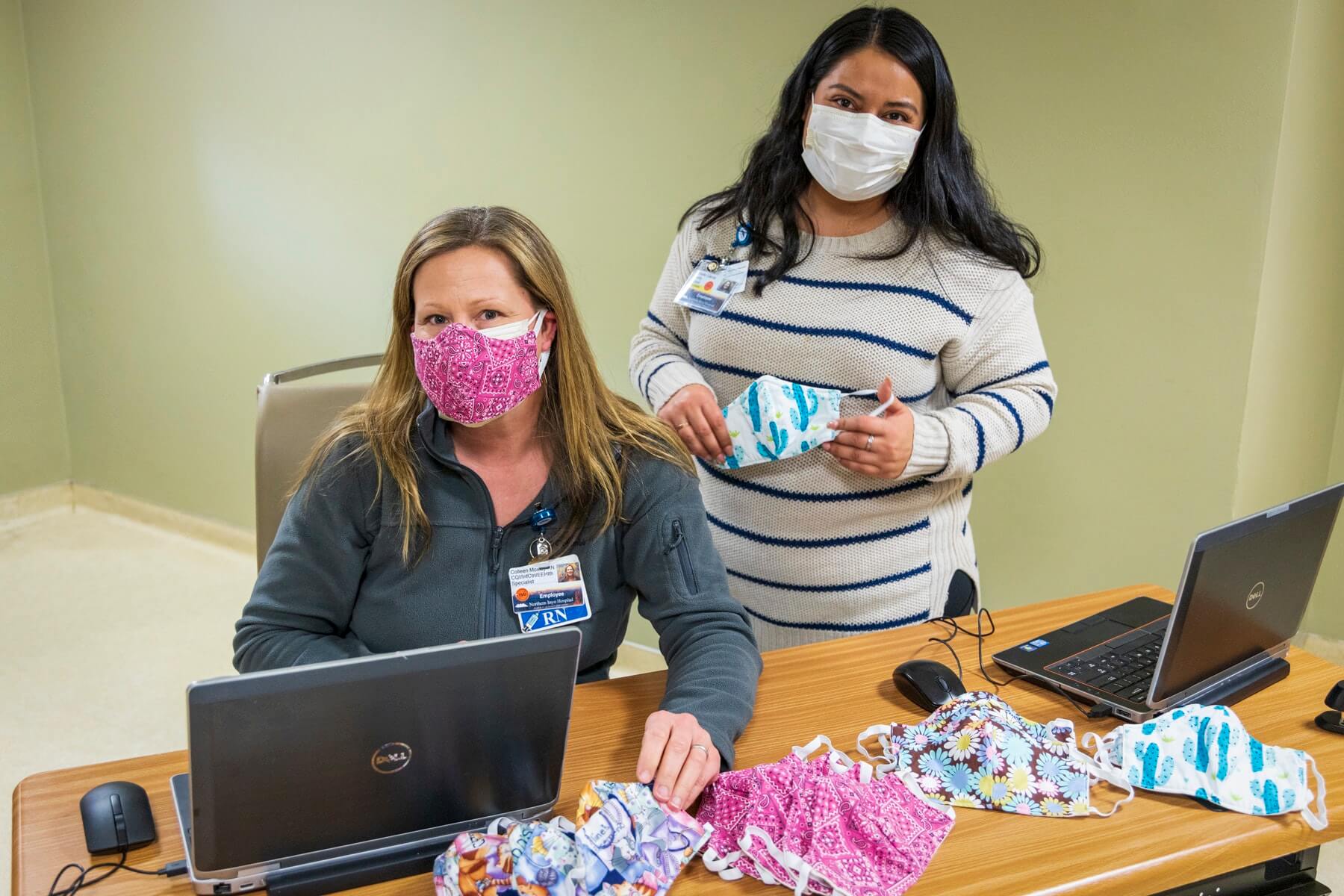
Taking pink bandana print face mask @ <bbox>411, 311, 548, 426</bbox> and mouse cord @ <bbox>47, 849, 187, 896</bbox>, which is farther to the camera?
pink bandana print face mask @ <bbox>411, 311, 548, 426</bbox>

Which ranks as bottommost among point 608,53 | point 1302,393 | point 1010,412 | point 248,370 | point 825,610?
point 248,370

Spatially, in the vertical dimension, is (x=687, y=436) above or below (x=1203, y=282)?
below

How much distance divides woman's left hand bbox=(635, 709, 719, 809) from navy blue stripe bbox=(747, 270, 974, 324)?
83cm

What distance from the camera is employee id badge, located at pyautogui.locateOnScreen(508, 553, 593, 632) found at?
1637mm

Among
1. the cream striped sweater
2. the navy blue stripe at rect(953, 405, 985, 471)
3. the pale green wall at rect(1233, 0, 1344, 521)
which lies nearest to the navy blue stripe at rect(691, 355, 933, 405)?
the cream striped sweater

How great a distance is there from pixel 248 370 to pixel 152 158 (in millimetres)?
918

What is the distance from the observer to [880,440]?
73.2 inches

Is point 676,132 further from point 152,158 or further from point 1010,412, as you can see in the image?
point 152,158

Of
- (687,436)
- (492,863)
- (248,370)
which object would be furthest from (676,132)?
(492,863)

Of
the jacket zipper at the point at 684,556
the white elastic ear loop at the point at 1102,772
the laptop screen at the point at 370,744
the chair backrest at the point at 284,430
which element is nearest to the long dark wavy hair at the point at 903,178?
the jacket zipper at the point at 684,556

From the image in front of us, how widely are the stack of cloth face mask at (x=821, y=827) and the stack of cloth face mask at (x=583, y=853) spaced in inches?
2.2

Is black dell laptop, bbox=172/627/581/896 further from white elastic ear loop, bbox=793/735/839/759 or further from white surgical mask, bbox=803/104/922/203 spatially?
white surgical mask, bbox=803/104/922/203

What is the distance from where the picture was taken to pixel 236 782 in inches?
45.2

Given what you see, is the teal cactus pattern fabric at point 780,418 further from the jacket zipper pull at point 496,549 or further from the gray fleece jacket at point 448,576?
the jacket zipper pull at point 496,549
